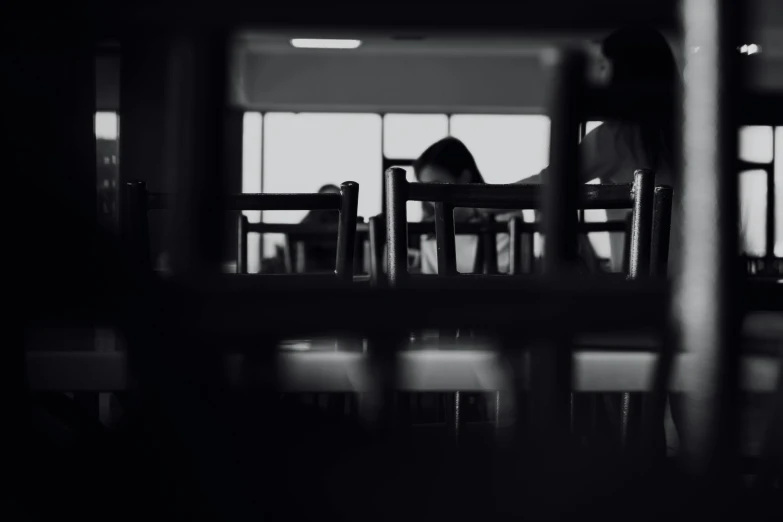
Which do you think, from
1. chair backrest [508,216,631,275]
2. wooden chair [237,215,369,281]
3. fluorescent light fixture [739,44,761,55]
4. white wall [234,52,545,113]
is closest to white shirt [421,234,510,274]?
wooden chair [237,215,369,281]

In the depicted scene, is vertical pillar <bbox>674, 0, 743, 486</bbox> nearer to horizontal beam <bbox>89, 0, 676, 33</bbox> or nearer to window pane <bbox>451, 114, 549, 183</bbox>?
horizontal beam <bbox>89, 0, 676, 33</bbox>

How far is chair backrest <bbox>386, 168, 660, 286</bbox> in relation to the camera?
4.32 feet

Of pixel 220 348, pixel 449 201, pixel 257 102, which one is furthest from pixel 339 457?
pixel 257 102

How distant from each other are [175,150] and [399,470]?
0.32 metres

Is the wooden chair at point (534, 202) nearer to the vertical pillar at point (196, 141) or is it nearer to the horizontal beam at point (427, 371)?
the horizontal beam at point (427, 371)

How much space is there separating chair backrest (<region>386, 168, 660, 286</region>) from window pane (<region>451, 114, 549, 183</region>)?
9269 millimetres

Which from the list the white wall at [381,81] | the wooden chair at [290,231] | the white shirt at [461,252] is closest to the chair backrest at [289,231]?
the wooden chair at [290,231]

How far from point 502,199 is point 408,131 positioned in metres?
9.36

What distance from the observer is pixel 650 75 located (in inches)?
30.3

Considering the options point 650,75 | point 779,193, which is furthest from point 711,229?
point 779,193

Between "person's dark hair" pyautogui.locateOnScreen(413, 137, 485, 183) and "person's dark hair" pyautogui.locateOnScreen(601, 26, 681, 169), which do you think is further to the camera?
"person's dark hair" pyautogui.locateOnScreen(413, 137, 485, 183)

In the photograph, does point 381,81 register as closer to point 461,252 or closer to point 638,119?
point 461,252

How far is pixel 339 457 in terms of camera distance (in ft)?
1.99

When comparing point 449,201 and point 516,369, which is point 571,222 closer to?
point 516,369
